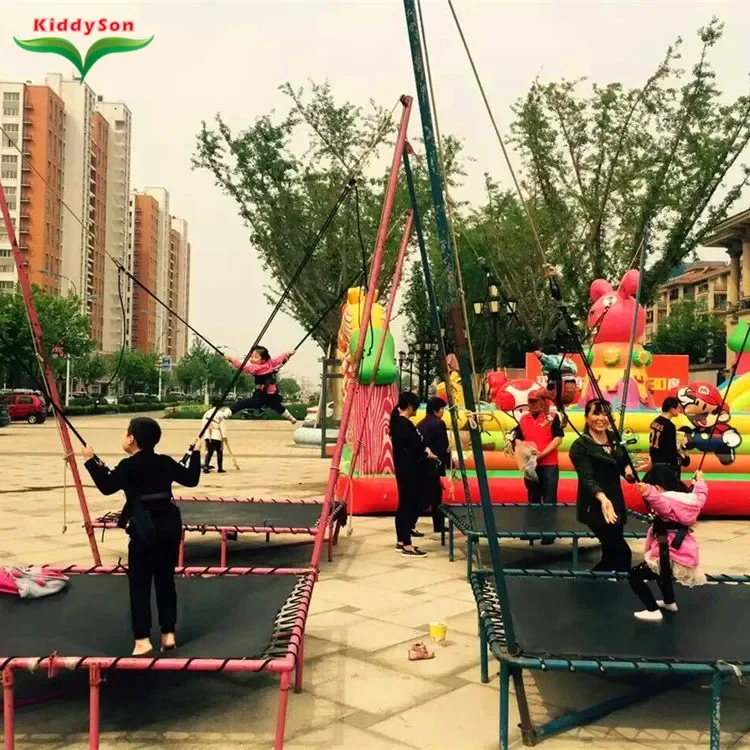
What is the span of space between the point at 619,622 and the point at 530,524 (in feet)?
10.4

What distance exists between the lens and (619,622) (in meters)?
4.55

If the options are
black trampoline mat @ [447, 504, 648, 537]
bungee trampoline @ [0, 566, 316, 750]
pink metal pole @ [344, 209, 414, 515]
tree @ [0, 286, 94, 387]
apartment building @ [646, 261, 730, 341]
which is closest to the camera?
bungee trampoline @ [0, 566, 316, 750]

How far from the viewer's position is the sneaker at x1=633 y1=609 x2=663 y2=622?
459 centimetres

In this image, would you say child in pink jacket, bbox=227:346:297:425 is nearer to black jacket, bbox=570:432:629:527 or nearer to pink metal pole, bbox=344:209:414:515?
pink metal pole, bbox=344:209:414:515

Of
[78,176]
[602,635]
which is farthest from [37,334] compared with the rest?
[78,176]

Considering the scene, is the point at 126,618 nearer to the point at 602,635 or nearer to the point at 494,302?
the point at 602,635

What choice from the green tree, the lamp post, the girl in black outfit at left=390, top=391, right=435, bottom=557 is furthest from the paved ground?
the green tree

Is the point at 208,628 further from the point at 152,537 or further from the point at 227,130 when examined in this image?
the point at 227,130

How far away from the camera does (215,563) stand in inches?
322

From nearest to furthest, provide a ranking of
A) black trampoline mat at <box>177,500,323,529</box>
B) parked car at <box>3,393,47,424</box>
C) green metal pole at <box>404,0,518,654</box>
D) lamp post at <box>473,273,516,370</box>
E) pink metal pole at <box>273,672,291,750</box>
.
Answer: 1. pink metal pole at <box>273,672,291,750</box>
2. green metal pole at <box>404,0,518,654</box>
3. black trampoline mat at <box>177,500,323,529</box>
4. lamp post at <box>473,273,516,370</box>
5. parked car at <box>3,393,47,424</box>

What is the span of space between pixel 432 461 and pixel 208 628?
15.0ft

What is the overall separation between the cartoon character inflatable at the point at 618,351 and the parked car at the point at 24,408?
32.1 m

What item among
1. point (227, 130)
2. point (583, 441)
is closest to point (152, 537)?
point (583, 441)

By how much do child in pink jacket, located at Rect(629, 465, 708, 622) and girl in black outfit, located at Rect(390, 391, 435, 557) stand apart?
12.1ft
